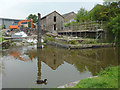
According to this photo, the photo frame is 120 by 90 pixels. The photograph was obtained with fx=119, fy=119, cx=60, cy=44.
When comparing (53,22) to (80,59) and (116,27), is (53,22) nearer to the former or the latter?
(116,27)

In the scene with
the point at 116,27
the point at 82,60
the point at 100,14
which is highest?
the point at 100,14

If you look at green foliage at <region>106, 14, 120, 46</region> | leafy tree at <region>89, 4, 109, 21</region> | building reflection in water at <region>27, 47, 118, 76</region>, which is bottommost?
building reflection in water at <region>27, 47, 118, 76</region>

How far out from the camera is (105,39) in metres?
18.3

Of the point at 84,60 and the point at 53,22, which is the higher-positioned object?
the point at 53,22

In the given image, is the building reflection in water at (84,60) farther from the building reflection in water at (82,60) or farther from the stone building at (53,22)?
the stone building at (53,22)

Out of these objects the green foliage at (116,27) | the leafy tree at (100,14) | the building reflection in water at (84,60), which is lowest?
the building reflection in water at (84,60)

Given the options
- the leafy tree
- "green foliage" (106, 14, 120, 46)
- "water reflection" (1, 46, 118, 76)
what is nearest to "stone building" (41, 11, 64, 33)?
the leafy tree

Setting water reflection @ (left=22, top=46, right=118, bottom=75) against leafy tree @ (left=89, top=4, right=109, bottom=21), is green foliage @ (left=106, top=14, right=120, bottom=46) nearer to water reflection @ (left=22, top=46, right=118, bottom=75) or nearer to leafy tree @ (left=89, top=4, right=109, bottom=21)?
water reflection @ (left=22, top=46, right=118, bottom=75)

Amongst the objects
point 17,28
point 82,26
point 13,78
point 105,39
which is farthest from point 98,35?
point 17,28

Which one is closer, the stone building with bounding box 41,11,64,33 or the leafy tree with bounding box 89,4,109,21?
the leafy tree with bounding box 89,4,109,21

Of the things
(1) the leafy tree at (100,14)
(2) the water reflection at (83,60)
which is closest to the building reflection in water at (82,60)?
(2) the water reflection at (83,60)

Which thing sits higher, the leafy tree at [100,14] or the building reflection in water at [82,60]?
the leafy tree at [100,14]

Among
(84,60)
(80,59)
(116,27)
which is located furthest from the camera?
(116,27)

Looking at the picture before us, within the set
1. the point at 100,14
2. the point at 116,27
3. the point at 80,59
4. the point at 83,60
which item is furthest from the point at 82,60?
the point at 100,14
